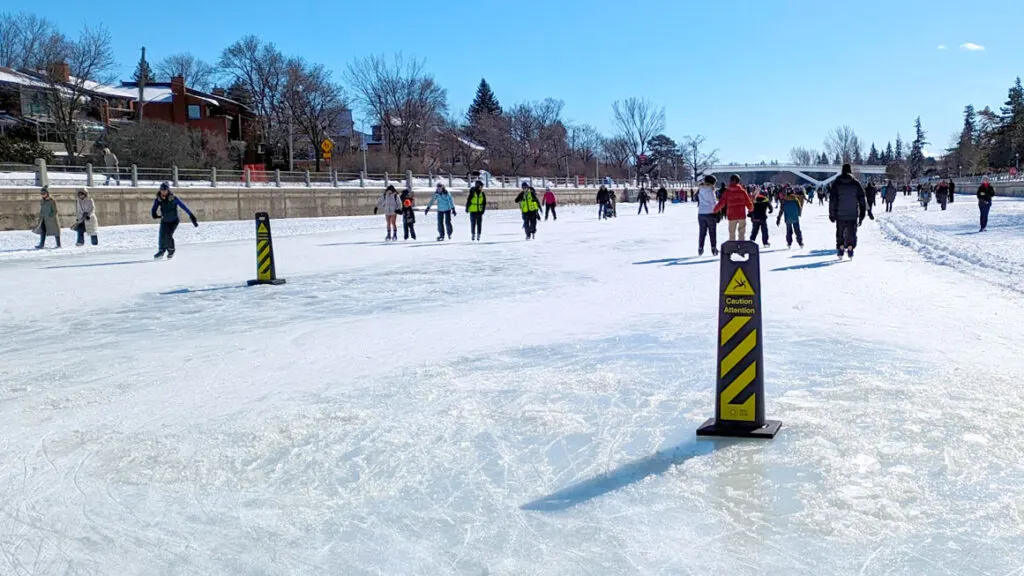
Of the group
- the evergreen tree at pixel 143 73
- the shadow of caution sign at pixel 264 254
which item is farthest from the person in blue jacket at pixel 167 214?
the evergreen tree at pixel 143 73

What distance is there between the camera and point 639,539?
2953 millimetres

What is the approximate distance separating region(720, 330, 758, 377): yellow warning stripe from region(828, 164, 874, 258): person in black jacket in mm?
9869

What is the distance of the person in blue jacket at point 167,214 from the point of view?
15405 mm

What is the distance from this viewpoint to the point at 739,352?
405cm

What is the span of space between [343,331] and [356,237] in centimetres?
1666

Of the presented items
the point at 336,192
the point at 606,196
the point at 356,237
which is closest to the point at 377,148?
the point at 336,192

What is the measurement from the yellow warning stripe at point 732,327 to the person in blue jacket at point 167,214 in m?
13.0

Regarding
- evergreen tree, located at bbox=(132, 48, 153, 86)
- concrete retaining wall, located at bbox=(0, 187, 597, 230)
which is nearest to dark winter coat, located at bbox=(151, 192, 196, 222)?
concrete retaining wall, located at bbox=(0, 187, 597, 230)

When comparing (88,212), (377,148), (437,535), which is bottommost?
(437,535)

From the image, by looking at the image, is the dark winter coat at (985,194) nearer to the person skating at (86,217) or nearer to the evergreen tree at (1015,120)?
the person skating at (86,217)

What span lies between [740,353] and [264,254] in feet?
28.6

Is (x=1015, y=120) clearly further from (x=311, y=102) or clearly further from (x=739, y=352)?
(x=739, y=352)

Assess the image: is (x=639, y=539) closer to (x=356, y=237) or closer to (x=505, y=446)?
(x=505, y=446)

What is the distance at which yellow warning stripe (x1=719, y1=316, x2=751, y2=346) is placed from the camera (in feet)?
13.2
